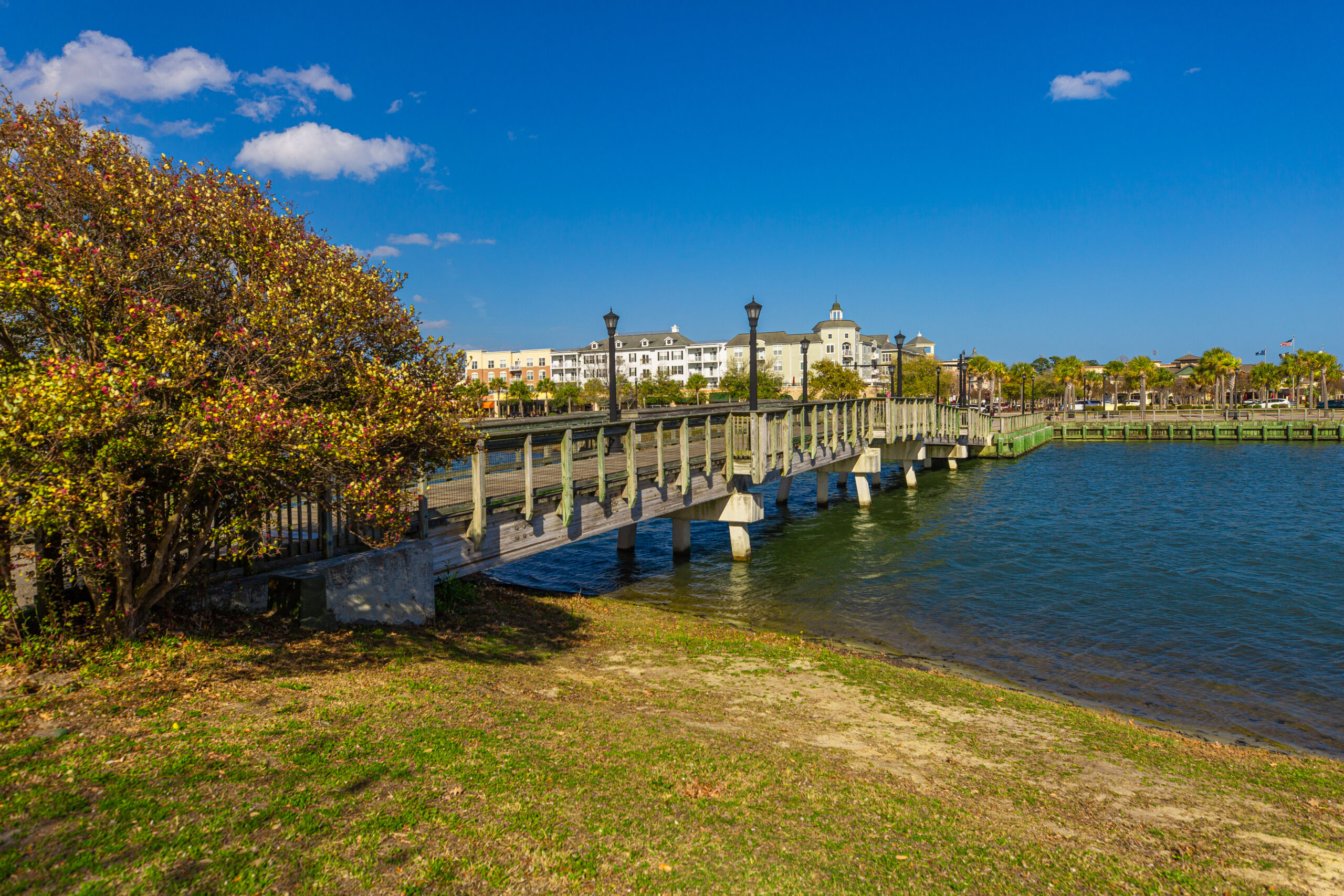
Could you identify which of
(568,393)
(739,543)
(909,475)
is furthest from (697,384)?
(739,543)

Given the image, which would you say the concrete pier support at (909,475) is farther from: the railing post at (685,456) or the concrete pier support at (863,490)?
the railing post at (685,456)

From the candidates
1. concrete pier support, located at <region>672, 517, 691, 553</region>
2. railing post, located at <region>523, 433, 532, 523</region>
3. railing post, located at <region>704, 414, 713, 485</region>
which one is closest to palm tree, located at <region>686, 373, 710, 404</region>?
concrete pier support, located at <region>672, 517, 691, 553</region>

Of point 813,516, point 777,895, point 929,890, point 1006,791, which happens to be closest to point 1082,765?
point 1006,791

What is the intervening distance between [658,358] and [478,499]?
461 ft

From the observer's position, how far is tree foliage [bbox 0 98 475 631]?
625cm

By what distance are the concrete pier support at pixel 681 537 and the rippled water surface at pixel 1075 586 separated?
76 cm

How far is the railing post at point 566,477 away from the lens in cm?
1405

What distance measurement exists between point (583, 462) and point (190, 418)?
10902 mm

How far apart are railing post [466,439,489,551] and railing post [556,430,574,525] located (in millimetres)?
1795

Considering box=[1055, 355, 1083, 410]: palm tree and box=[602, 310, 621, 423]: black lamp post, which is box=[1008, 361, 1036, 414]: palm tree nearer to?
box=[1055, 355, 1083, 410]: palm tree

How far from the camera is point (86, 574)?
7734mm

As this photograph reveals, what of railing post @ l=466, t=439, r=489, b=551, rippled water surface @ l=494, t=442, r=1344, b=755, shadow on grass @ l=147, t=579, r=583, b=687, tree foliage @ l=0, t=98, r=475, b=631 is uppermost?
tree foliage @ l=0, t=98, r=475, b=631

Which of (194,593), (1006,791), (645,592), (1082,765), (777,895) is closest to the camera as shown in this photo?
(777,895)

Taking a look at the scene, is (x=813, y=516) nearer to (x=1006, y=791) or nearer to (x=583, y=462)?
(x=583, y=462)
